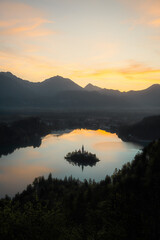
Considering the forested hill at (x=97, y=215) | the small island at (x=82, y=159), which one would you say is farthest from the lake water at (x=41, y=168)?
the forested hill at (x=97, y=215)

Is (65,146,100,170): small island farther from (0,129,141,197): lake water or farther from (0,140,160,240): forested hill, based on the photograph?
(0,140,160,240): forested hill

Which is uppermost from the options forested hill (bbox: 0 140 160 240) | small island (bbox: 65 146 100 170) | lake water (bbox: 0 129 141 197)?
forested hill (bbox: 0 140 160 240)

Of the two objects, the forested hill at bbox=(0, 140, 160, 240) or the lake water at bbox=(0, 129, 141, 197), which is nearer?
the forested hill at bbox=(0, 140, 160, 240)

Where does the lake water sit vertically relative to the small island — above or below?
below

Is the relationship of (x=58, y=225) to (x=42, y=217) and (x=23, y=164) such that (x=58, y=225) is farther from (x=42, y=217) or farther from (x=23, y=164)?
(x=23, y=164)

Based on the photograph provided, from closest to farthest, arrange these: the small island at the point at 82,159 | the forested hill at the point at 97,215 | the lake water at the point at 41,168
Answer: the forested hill at the point at 97,215
the lake water at the point at 41,168
the small island at the point at 82,159

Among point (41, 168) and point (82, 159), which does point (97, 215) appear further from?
point (82, 159)

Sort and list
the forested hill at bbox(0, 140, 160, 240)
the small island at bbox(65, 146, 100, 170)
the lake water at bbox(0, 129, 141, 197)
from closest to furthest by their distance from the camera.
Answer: the forested hill at bbox(0, 140, 160, 240)
the lake water at bbox(0, 129, 141, 197)
the small island at bbox(65, 146, 100, 170)

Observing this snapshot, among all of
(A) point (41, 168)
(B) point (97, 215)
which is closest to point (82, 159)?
(A) point (41, 168)

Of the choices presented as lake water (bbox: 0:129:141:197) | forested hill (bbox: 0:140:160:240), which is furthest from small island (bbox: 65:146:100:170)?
forested hill (bbox: 0:140:160:240)

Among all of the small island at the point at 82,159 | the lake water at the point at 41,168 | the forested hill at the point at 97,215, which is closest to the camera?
the forested hill at the point at 97,215

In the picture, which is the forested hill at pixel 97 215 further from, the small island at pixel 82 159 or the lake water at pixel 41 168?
the small island at pixel 82 159
